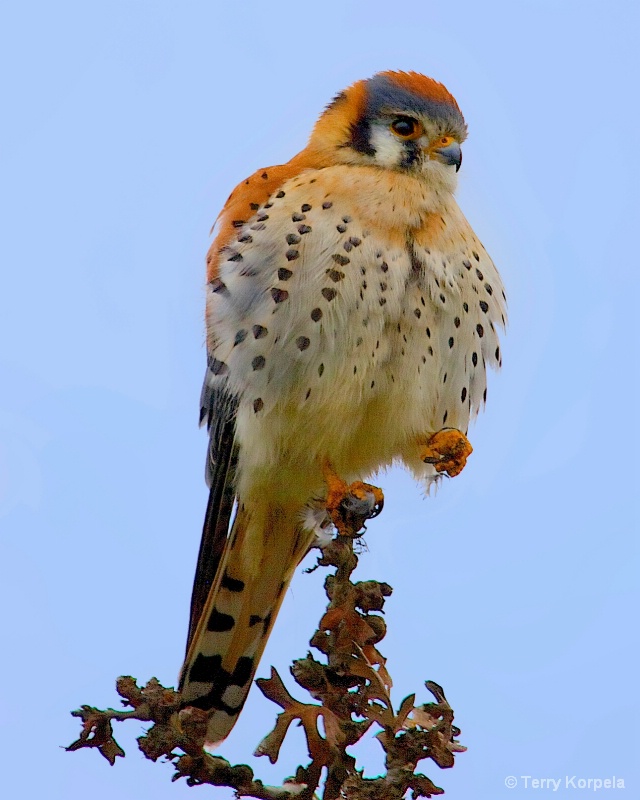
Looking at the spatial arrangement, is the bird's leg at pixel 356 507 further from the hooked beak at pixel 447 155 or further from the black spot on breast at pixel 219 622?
the hooked beak at pixel 447 155

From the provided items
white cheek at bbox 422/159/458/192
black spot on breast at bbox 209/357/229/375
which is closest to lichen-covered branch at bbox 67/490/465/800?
black spot on breast at bbox 209/357/229/375

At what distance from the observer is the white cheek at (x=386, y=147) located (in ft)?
11.5

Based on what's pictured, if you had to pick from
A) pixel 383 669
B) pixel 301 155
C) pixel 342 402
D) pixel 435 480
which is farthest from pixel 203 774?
pixel 301 155

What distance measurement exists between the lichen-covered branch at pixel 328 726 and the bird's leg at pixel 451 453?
3.48 feet

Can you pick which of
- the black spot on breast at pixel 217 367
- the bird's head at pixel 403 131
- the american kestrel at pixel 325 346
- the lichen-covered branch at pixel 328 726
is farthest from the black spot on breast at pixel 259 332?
the lichen-covered branch at pixel 328 726

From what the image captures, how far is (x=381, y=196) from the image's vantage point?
10.8 ft

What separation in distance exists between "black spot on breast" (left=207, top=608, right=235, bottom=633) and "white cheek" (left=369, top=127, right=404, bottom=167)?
1.44 meters

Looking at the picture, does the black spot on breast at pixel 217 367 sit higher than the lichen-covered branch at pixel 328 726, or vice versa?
the black spot on breast at pixel 217 367

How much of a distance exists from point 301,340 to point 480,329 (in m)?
0.57

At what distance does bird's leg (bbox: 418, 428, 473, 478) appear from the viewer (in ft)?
10.8

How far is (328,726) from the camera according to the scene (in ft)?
7.09

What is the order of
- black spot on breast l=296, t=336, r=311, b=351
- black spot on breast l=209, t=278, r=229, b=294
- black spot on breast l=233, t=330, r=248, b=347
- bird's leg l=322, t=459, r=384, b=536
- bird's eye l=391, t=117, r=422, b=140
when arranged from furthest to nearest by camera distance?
bird's eye l=391, t=117, r=422, b=140 < black spot on breast l=209, t=278, r=229, b=294 < black spot on breast l=233, t=330, r=248, b=347 < black spot on breast l=296, t=336, r=311, b=351 < bird's leg l=322, t=459, r=384, b=536

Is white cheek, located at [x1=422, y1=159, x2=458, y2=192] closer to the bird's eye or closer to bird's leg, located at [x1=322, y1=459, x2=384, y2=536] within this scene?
the bird's eye

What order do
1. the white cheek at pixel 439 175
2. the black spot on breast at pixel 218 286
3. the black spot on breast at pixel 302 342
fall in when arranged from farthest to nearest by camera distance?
1. the white cheek at pixel 439 175
2. the black spot on breast at pixel 218 286
3. the black spot on breast at pixel 302 342
